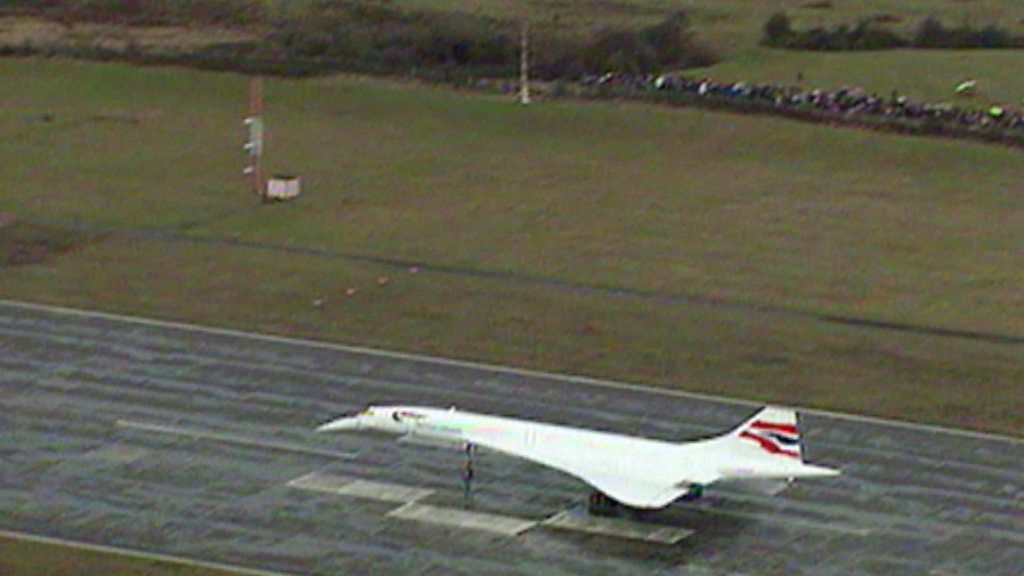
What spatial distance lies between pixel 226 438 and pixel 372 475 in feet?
21.6

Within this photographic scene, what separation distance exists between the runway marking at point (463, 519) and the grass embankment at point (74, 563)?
25.4ft

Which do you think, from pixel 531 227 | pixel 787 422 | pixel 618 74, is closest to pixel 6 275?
pixel 531 227

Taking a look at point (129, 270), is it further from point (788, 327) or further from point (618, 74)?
point (618, 74)

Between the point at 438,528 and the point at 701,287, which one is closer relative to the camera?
the point at 438,528

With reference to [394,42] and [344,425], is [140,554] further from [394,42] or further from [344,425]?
[394,42]

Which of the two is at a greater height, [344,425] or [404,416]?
[404,416]

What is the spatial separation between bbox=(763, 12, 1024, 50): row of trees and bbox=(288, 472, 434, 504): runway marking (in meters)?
86.3

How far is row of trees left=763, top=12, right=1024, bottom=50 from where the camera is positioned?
517 feet

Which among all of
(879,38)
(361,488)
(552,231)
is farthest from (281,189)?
(879,38)

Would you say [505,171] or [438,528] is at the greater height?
[505,171]

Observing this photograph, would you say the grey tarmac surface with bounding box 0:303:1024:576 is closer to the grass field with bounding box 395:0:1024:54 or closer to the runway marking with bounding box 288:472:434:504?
the runway marking with bounding box 288:472:434:504

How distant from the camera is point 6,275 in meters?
104

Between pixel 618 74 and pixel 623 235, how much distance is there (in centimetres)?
3838

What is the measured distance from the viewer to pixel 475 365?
303ft
